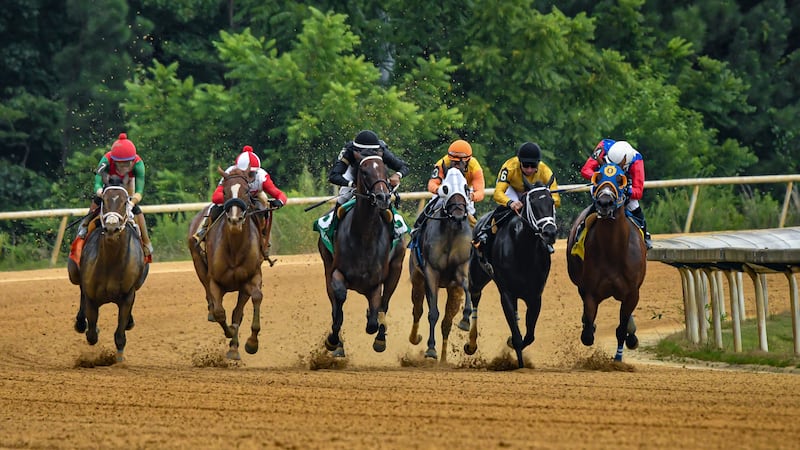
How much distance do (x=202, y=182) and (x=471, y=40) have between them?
6.21 m

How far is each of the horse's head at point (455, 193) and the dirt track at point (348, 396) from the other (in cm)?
157

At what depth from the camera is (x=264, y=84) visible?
2919 cm

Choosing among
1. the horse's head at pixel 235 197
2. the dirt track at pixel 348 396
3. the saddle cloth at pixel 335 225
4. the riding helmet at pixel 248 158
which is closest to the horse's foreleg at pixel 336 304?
the dirt track at pixel 348 396

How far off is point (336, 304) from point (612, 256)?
282cm

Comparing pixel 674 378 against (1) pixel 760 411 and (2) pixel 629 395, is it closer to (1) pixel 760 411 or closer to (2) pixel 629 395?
(2) pixel 629 395

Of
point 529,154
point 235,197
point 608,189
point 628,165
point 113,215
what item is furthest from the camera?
point 529,154

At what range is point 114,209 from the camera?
14.5 m

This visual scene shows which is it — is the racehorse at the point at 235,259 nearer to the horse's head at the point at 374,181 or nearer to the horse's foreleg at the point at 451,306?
the horse's head at the point at 374,181

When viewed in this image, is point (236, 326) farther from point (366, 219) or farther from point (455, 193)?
point (455, 193)

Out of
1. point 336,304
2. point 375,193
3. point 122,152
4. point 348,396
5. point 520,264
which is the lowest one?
point 348,396

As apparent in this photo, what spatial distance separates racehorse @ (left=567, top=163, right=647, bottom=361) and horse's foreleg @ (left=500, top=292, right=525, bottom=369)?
2.40 feet

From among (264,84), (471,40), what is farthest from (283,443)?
(471,40)

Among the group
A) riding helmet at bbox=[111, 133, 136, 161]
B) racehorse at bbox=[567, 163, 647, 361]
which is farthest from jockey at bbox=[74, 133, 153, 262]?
racehorse at bbox=[567, 163, 647, 361]

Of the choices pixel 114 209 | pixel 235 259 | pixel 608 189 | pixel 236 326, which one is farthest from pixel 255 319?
pixel 608 189
